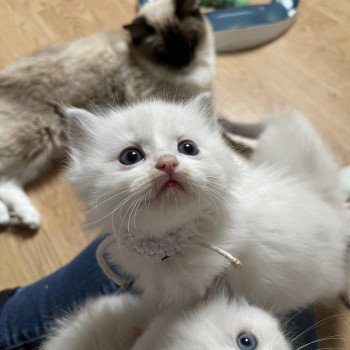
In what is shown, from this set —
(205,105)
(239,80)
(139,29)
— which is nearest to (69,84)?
(139,29)

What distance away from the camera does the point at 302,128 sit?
820 millimetres

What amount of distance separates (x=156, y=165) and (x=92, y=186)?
12cm

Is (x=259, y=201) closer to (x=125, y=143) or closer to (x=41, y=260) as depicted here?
(x=125, y=143)

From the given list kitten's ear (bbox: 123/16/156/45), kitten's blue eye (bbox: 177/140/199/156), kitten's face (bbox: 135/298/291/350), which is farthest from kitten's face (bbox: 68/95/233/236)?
kitten's ear (bbox: 123/16/156/45)

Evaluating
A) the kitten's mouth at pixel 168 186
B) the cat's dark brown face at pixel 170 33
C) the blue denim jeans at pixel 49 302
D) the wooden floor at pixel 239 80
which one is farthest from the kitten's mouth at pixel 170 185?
the cat's dark brown face at pixel 170 33

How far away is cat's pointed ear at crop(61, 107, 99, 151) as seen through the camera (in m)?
0.66

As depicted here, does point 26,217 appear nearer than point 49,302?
No

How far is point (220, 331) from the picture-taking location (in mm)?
539

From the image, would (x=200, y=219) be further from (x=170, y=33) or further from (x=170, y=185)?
(x=170, y=33)

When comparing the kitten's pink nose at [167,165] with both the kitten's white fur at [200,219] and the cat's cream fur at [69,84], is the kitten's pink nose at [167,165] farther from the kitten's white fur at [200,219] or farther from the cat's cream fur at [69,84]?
the cat's cream fur at [69,84]

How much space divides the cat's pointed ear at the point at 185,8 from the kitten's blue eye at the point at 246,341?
4.15 ft

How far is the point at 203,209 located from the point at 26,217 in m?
0.86

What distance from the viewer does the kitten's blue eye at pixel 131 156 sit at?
0.57m

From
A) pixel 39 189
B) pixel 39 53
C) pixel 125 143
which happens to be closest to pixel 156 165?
pixel 125 143
